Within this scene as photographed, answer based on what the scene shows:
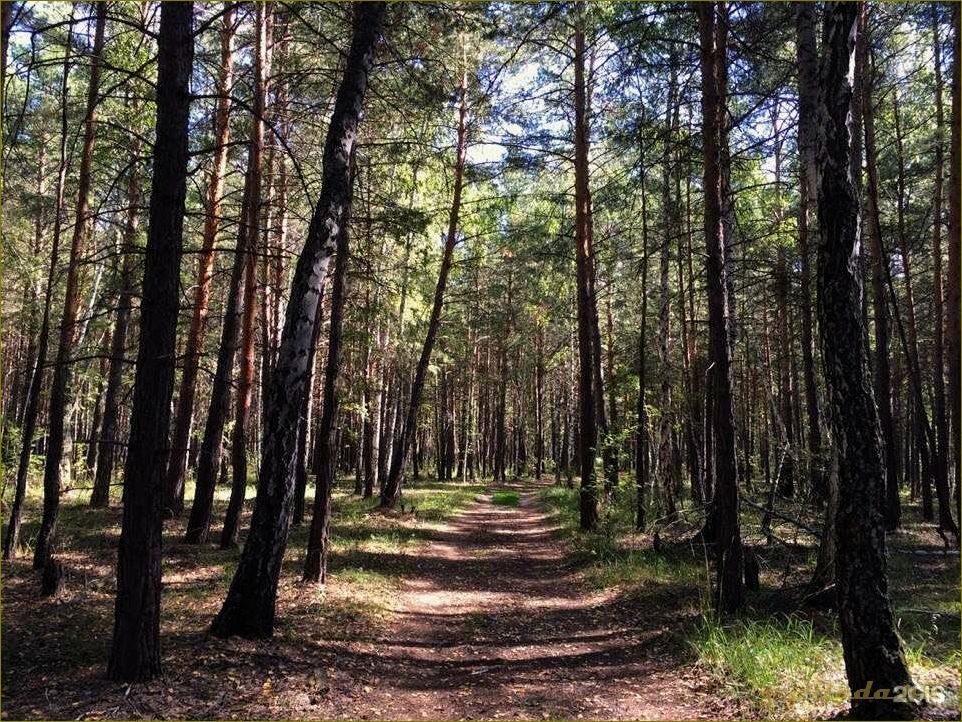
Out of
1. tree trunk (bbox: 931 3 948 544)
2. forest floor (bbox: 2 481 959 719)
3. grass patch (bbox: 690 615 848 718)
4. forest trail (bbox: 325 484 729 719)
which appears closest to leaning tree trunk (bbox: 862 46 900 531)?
tree trunk (bbox: 931 3 948 544)

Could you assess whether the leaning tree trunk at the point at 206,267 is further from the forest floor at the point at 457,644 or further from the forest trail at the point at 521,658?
the forest trail at the point at 521,658

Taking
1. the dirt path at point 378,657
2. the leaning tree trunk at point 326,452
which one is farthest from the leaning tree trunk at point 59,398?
the leaning tree trunk at point 326,452

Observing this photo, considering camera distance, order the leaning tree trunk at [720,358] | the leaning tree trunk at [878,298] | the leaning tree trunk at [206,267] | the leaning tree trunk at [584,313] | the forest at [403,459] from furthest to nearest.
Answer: the leaning tree trunk at [584,313], the leaning tree trunk at [878,298], the leaning tree trunk at [206,267], the leaning tree trunk at [720,358], the forest at [403,459]

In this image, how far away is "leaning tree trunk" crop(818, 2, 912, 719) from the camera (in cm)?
383

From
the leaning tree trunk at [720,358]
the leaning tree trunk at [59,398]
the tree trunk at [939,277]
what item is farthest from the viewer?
the tree trunk at [939,277]

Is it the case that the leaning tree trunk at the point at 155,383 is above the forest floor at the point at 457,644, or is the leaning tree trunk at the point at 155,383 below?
above

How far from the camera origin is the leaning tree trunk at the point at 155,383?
464cm

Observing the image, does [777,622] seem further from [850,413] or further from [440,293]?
[440,293]

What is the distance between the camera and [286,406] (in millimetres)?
6137

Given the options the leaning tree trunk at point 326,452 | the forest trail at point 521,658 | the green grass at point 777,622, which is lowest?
the forest trail at point 521,658

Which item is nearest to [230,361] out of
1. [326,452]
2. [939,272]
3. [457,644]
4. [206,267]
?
[206,267]

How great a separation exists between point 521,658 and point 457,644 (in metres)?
0.87

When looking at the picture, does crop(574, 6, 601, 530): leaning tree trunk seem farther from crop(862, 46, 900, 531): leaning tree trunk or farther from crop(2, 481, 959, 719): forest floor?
crop(862, 46, 900, 531): leaning tree trunk

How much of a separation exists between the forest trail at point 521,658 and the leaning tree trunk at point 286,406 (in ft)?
3.71
